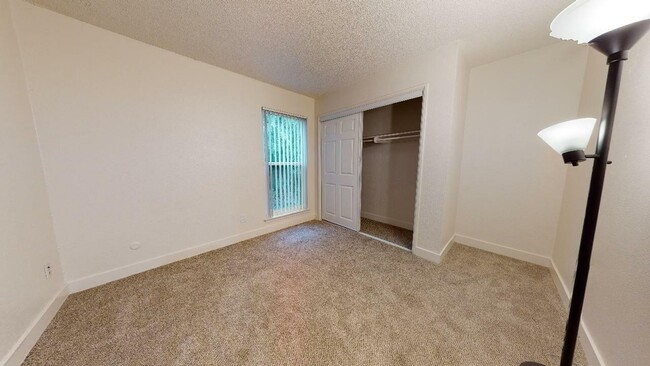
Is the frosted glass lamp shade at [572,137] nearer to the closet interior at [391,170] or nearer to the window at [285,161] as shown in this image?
the closet interior at [391,170]

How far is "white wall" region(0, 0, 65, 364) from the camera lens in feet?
3.70

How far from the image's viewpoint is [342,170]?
3.28 metres

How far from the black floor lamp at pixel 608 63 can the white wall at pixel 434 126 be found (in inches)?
52.0

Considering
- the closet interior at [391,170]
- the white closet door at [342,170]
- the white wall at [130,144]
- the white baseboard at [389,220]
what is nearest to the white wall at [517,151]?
the closet interior at [391,170]

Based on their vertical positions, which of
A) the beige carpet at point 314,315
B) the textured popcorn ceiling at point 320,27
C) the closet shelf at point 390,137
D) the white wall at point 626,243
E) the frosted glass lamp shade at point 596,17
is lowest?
the beige carpet at point 314,315

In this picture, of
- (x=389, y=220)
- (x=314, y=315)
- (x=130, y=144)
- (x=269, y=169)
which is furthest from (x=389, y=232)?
(x=130, y=144)

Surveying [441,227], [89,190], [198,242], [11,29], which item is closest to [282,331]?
[198,242]

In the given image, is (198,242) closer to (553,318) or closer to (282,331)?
(282,331)

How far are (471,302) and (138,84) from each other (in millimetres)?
3780

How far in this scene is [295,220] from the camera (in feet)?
11.6

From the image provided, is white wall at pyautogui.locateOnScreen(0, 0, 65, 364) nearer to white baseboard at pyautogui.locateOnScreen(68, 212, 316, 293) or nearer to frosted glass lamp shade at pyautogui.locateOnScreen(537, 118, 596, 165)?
Answer: white baseboard at pyautogui.locateOnScreen(68, 212, 316, 293)

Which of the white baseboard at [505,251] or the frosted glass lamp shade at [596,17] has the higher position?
the frosted glass lamp shade at [596,17]

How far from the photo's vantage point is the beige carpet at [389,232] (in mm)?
2825

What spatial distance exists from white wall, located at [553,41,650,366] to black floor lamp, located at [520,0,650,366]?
0.33m
